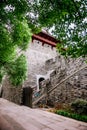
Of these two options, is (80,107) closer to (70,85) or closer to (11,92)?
(70,85)

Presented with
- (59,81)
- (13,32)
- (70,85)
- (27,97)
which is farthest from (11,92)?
(13,32)

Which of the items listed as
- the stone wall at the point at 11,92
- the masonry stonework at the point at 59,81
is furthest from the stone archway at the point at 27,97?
the stone wall at the point at 11,92

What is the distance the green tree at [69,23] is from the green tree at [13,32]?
88cm

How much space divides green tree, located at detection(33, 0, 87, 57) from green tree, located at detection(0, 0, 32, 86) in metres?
0.88

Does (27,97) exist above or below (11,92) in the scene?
below

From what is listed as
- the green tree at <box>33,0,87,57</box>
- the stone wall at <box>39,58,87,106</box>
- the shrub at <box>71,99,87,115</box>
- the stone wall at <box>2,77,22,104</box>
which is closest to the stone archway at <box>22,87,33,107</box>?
the stone wall at <box>2,77,22,104</box>

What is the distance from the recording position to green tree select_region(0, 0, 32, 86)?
559 cm

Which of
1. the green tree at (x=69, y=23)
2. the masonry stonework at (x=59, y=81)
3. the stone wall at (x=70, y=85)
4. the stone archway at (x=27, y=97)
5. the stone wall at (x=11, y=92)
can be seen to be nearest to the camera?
the green tree at (x=69, y=23)

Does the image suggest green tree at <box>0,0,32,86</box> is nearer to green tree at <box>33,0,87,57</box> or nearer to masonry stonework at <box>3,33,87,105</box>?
green tree at <box>33,0,87,57</box>

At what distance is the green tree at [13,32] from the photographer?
18.3 ft

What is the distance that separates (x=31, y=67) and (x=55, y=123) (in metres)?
10.1

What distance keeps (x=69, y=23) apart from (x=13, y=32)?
346cm

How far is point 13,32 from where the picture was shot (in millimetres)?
7504

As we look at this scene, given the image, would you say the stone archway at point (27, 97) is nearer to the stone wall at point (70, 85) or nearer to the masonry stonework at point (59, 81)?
the masonry stonework at point (59, 81)
